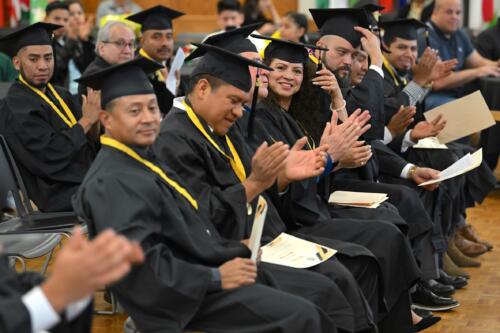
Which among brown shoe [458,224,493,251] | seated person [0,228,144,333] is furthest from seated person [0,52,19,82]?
seated person [0,228,144,333]

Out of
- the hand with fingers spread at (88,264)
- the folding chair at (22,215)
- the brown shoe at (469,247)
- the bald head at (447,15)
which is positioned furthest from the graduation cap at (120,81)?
the bald head at (447,15)

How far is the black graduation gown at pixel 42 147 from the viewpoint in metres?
5.88

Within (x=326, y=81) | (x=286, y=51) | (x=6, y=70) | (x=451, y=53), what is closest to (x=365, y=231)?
(x=326, y=81)

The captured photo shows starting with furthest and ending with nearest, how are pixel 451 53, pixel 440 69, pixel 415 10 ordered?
pixel 415 10 < pixel 451 53 < pixel 440 69

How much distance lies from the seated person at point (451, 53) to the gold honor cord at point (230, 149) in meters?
4.72

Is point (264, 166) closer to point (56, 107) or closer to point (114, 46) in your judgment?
point (56, 107)

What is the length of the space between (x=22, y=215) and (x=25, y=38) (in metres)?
1.05

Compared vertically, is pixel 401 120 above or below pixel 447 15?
below

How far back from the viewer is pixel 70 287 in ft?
8.77

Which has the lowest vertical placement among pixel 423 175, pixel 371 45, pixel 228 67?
pixel 423 175

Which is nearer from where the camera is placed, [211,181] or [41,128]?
[211,181]

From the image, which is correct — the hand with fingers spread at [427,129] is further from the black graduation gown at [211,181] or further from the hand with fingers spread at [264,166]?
the hand with fingers spread at [264,166]

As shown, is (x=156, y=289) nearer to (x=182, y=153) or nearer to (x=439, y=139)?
(x=182, y=153)

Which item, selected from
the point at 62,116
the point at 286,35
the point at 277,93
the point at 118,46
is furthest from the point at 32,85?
the point at 286,35
